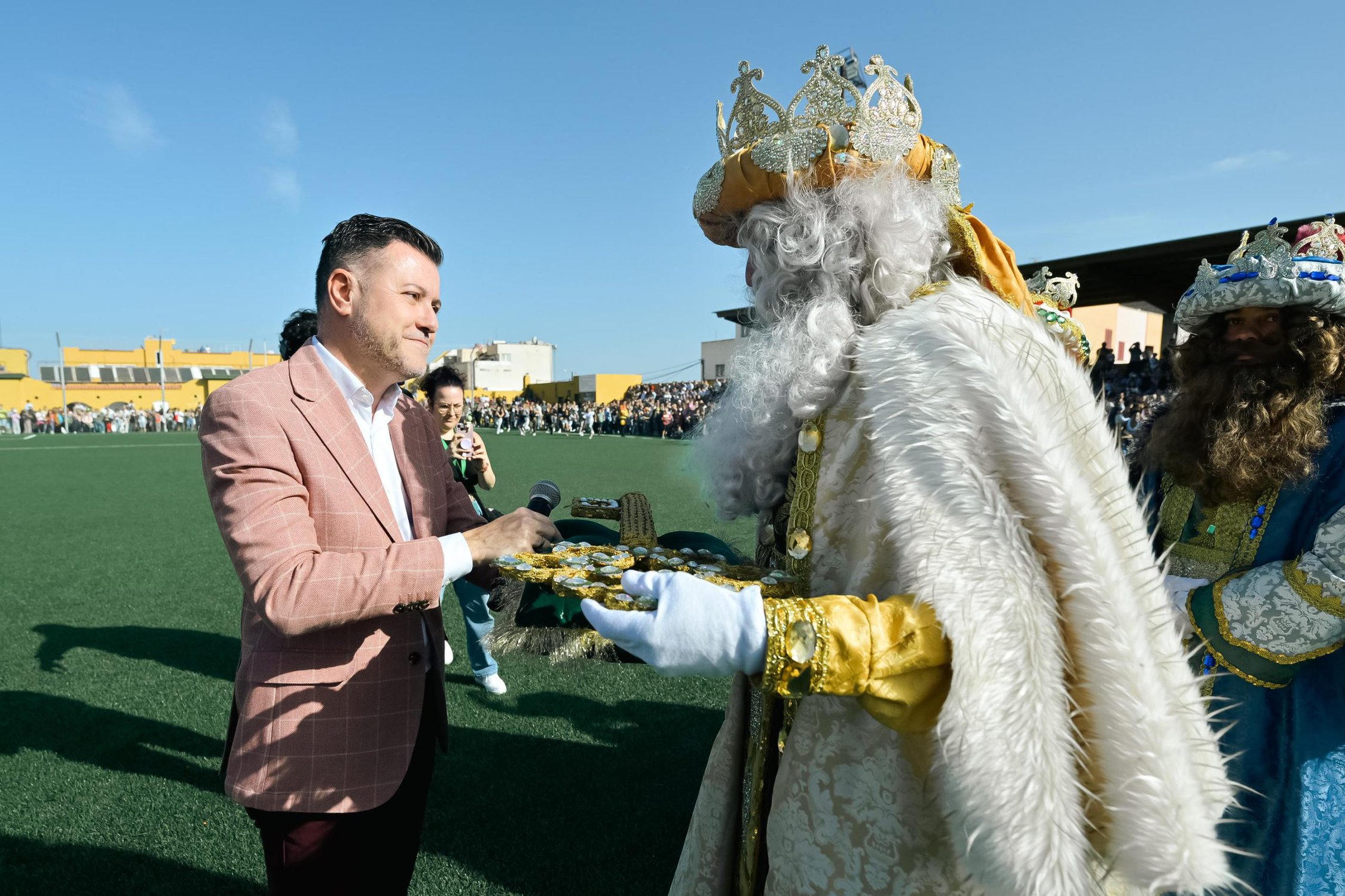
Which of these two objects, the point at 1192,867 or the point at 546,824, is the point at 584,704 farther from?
the point at 1192,867

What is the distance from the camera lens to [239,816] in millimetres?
3250

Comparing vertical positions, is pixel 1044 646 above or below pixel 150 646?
above

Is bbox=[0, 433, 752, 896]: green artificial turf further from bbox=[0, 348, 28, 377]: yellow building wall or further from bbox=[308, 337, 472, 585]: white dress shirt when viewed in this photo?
bbox=[0, 348, 28, 377]: yellow building wall

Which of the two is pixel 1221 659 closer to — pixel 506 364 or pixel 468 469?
pixel 468 469

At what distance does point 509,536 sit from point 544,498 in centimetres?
54

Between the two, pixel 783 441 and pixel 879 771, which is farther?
pixel 783 441

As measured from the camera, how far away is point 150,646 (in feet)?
17.6

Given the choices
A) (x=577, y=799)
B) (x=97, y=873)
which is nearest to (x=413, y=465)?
(x=577, y=799)

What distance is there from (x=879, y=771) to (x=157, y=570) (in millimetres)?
8505

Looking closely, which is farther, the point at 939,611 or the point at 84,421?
the point at 84,421

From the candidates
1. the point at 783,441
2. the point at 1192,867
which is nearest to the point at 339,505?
the point at 783,441

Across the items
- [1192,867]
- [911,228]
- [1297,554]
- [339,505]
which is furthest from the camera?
[1297,554]

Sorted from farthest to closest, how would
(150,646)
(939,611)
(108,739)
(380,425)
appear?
(150,646)
(108,739)
(380,425)
(939,611)

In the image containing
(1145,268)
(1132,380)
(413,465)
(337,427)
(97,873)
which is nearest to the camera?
(337,427)
